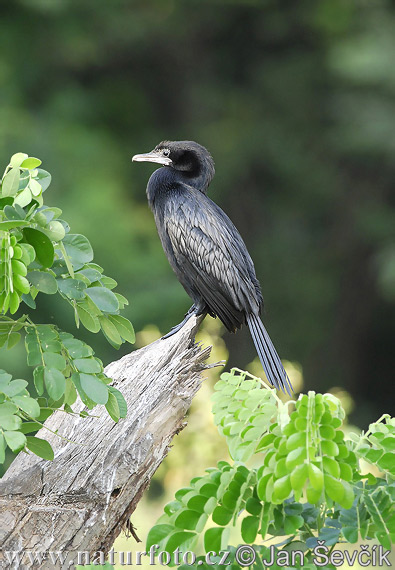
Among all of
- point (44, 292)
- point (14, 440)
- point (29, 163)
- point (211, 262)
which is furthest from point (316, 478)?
point (211, 262)

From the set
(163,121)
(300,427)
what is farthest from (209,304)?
(163,121)

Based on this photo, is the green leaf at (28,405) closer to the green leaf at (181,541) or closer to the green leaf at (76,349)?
the green leaf at (76,349)

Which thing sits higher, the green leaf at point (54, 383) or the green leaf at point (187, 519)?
the green leaf at point (54, 383)

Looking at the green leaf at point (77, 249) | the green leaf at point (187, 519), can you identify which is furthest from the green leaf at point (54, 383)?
the green leaf at point (187, 519)

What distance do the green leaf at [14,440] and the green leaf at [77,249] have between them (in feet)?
1.18

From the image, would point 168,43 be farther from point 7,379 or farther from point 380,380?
point 7,379

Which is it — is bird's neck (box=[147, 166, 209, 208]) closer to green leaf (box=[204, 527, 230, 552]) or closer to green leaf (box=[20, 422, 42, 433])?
green leaf (box=[20, 422, 42, 433])

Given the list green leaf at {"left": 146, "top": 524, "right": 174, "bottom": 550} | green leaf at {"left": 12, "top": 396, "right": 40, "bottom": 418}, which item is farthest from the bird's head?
green leaf at {"left": 146, "top": 524, "right": 174, "bottom": 550}

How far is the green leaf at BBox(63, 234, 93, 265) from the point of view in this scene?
1584mm

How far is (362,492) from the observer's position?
1320 millimetres

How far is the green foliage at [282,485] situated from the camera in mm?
1190

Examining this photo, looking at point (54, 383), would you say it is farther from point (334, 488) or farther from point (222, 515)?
point (334, 488)

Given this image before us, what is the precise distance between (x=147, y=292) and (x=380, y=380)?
399 centimetres

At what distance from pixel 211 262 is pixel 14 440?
1.64 m
